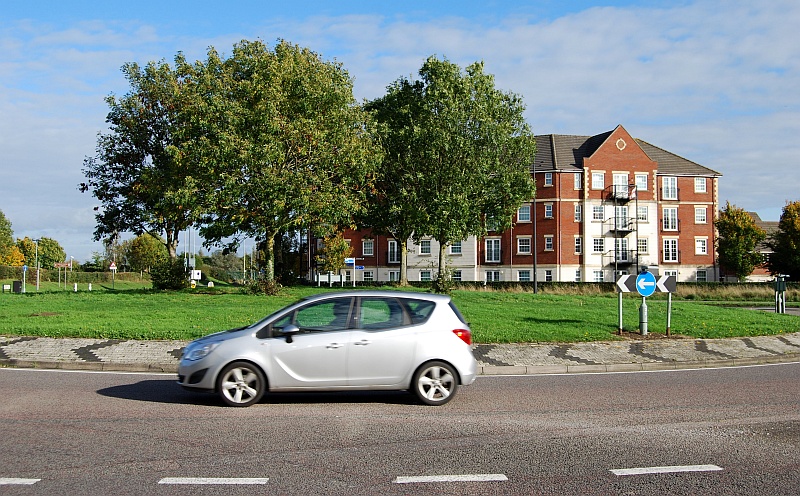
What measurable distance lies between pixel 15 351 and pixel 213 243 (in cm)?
2879

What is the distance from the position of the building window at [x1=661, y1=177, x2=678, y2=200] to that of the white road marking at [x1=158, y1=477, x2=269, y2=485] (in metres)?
75.2

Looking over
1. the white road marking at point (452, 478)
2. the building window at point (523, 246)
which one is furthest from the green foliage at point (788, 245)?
the white road marking at point (452, 478)

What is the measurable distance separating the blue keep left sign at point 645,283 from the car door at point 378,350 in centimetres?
986

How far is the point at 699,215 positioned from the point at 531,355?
220ft

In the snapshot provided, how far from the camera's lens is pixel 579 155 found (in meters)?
75.1

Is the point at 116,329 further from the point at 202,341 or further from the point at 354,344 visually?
the point at 354,344

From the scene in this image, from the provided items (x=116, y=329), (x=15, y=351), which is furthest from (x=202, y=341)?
(x=116, y=329)

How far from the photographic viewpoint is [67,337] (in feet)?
56.4

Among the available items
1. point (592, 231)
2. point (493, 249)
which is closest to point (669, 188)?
point (592, 231)

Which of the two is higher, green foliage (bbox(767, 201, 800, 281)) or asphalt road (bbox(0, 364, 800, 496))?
green foliage (bbox(767, 201, 800, 281))

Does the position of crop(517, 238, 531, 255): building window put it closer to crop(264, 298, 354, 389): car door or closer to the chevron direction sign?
the chevron direction sign

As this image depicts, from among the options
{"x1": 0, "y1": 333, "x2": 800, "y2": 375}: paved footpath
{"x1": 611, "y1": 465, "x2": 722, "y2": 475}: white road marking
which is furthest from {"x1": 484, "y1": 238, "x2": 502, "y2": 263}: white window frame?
{"x1": 611, "y1": 465, "x2": 722, "y2": 475}: white road marking

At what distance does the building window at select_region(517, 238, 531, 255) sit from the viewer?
7353 centimetres

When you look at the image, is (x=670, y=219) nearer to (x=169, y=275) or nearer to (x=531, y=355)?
(x=169, y=275)
